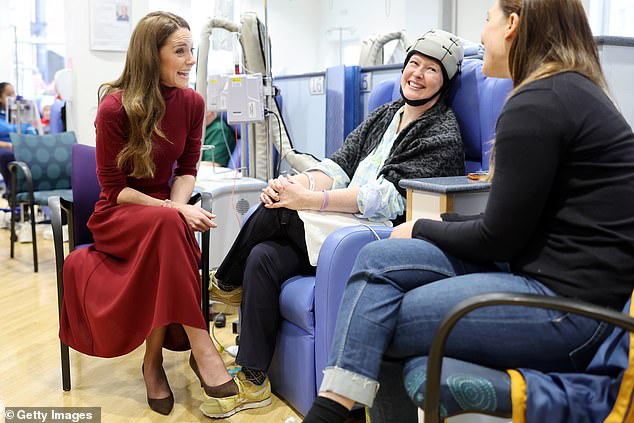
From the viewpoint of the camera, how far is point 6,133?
6.00 metres

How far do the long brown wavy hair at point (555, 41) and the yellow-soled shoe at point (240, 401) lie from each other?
1.35m

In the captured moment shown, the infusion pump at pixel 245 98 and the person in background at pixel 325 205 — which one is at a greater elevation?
the infusion pump at pixel 245 98

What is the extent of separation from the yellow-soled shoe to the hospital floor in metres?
0.02

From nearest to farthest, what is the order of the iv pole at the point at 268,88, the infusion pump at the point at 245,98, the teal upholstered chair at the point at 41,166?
the infusion pump at the point at 245,98
the iv pole at the point at 268,88
the teal upholstered chair at the point at 41,166

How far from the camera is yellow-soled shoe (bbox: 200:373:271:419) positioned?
2.19 m

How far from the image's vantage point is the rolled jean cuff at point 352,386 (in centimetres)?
135

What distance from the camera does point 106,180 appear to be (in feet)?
7.61

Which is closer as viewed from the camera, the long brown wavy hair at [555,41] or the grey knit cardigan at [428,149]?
the long brown wavy hair at [555,41]

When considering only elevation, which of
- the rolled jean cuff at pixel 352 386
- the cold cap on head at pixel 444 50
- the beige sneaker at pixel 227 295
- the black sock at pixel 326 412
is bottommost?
the beige sneaker at pixel 227 295

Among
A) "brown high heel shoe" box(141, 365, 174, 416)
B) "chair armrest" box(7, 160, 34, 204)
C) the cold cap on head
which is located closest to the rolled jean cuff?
"brown high heel shoe" box(141, 365, 174, 416)

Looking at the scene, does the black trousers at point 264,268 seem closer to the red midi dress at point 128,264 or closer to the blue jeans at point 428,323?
the red midi dress at point 128,264

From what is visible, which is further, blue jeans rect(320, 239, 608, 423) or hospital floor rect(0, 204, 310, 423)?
hospital floor rect(0, 204, 310, 423)

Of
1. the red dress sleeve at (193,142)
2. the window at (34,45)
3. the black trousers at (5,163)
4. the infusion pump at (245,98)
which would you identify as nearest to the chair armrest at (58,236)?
the red dress sleeve at (193,142)

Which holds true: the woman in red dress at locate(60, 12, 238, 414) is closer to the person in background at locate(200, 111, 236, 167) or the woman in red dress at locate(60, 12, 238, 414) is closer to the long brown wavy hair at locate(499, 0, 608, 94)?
the long brown wavy hair at locate(499, 0, 608, 94)
